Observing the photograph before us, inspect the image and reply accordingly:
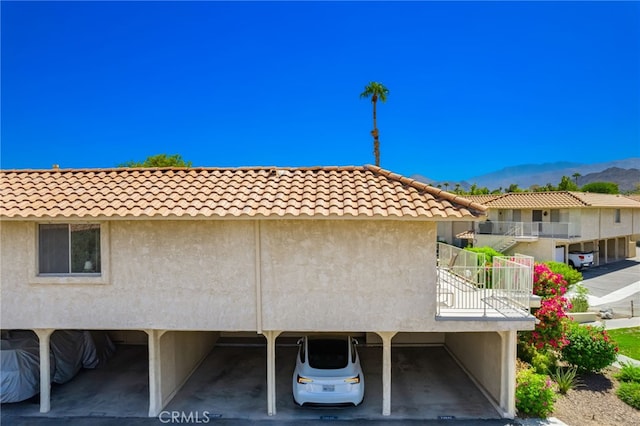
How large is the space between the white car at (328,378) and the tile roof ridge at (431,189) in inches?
197

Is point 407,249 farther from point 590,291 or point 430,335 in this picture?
point 590,291

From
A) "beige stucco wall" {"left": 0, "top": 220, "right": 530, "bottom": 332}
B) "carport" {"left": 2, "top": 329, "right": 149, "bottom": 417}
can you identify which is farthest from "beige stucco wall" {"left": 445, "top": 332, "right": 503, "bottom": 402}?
"carport" {"left": 2, "top": 329, "right": 149, "bottom": 417}

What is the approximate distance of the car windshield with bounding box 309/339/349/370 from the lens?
1047 centimetres

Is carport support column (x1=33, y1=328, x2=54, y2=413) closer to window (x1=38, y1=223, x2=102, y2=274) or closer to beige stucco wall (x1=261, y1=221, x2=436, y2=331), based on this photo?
window (x1=38, y1=223, x2=102, y2=274)

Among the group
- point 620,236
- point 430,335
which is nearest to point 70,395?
point 430,335

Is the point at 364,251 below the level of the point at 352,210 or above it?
below

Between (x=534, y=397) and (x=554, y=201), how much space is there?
30.7m

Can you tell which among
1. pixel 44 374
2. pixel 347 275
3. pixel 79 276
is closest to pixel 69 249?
pixel 79 276

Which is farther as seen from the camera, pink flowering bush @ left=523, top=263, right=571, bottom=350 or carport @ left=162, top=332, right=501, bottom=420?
pink flowering bush @ left=523, top=263, right=571, bottom=350

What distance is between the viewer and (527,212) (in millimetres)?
36656

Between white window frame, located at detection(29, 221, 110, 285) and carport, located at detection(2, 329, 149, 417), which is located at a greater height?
white window frame, located at detection(29, 221, 110, 285)

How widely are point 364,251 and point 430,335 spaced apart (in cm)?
817

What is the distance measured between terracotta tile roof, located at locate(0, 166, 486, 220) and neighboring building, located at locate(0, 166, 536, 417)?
6cm

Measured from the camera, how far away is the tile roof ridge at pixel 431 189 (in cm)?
898
